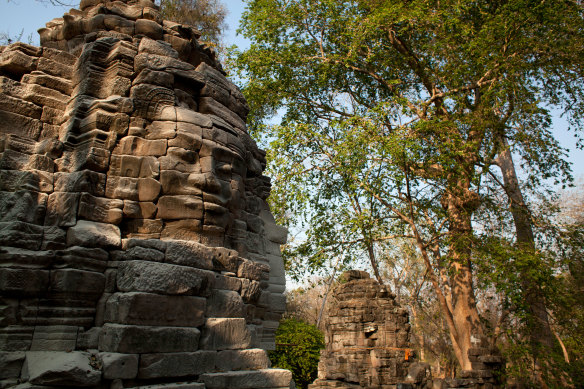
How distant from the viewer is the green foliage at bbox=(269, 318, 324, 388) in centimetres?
1370

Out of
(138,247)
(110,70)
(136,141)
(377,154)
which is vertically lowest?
(138,247)

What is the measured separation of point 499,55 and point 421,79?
2.98 m

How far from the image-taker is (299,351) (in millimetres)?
14125

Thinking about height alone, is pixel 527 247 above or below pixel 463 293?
above

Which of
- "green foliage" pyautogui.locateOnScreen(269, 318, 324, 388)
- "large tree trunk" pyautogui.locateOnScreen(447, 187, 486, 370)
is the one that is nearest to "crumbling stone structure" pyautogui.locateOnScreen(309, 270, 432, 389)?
"green foliage" pyautogui.locateOnScreen(269, 318, 324, 388)

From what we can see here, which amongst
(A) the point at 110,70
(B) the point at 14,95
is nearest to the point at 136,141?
(A) the point at 110,70

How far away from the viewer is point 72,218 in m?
3.63

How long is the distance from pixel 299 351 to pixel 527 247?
7.31m

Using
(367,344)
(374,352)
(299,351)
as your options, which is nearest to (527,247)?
(374,352)

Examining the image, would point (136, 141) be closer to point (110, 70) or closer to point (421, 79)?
point (110, 70)

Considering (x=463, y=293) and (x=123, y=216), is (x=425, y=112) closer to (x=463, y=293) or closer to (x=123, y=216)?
(x=463, y=293)

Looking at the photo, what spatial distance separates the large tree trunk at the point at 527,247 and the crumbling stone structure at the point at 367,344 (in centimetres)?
323

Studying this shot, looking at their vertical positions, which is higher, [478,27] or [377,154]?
[478,27]

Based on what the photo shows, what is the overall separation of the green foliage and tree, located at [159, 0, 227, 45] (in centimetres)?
1079
